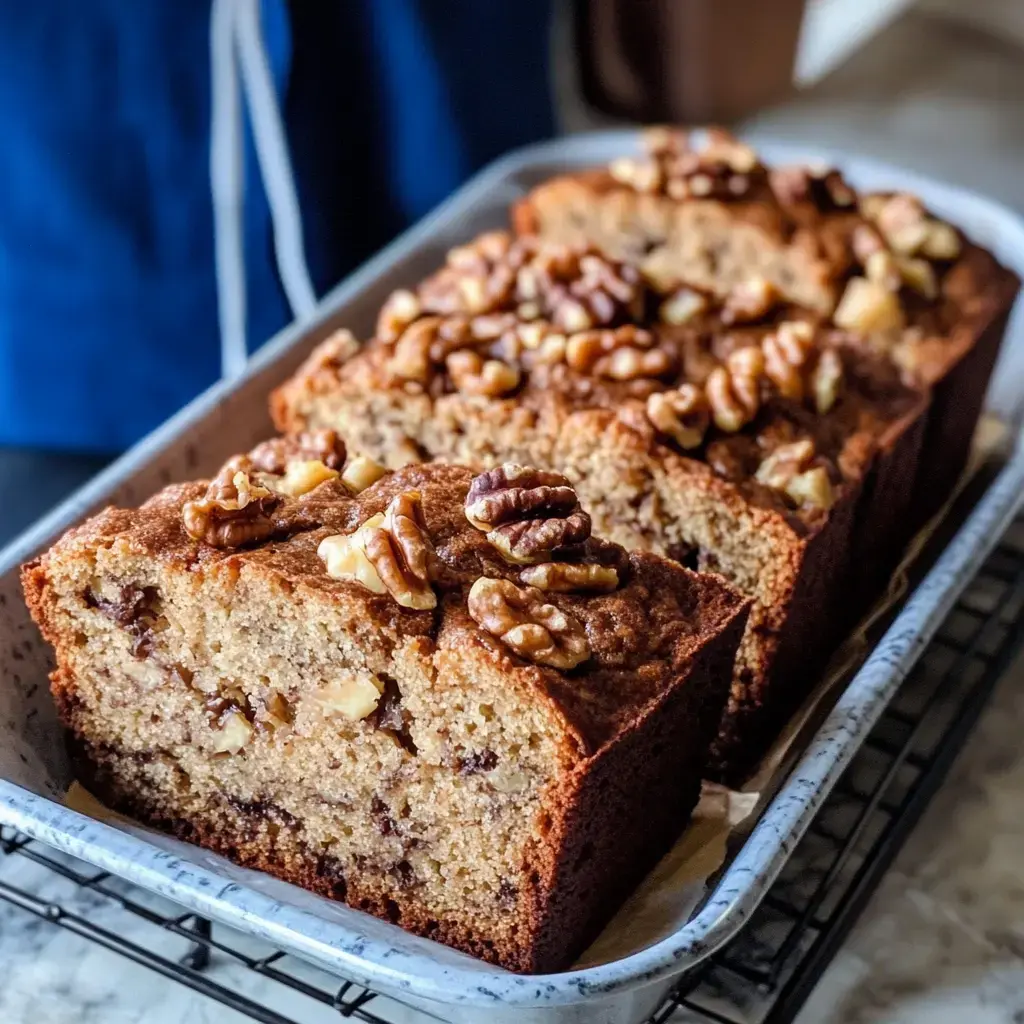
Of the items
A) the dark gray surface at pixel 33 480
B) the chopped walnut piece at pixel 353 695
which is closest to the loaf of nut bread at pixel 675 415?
the chopped walnut piece at pixel 353 695

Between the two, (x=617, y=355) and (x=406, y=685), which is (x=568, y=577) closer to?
(x=406, y=685)

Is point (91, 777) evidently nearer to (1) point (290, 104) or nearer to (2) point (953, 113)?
(1) point (290, 104)

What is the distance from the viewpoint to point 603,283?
2035 millimetres

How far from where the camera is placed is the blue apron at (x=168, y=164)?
230 centimetres

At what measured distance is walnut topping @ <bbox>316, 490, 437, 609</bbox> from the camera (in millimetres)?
1376

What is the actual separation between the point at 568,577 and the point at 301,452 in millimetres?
452

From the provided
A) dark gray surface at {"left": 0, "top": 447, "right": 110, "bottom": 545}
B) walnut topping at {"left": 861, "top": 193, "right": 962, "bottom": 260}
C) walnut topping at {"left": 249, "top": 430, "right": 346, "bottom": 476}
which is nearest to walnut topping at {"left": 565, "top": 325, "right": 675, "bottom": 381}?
walnut topping at {"left": 249, "top": 430, "right": 346, "bottom": 476}

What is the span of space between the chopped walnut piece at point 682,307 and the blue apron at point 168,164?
841mm

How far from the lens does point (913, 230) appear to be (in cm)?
229

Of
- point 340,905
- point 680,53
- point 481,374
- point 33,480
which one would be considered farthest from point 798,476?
point 680,53

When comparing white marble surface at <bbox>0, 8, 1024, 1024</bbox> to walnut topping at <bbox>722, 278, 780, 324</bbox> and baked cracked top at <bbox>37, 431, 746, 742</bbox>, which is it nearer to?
baked cracked top at <bbox>37, 431, 746, 742</bbox>

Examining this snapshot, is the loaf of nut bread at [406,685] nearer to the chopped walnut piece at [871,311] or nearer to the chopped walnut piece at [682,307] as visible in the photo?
the chopped walnut piece at [682,307]

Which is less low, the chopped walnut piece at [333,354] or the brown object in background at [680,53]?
the brown object in background at [680,53]

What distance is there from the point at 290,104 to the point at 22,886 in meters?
1.43
